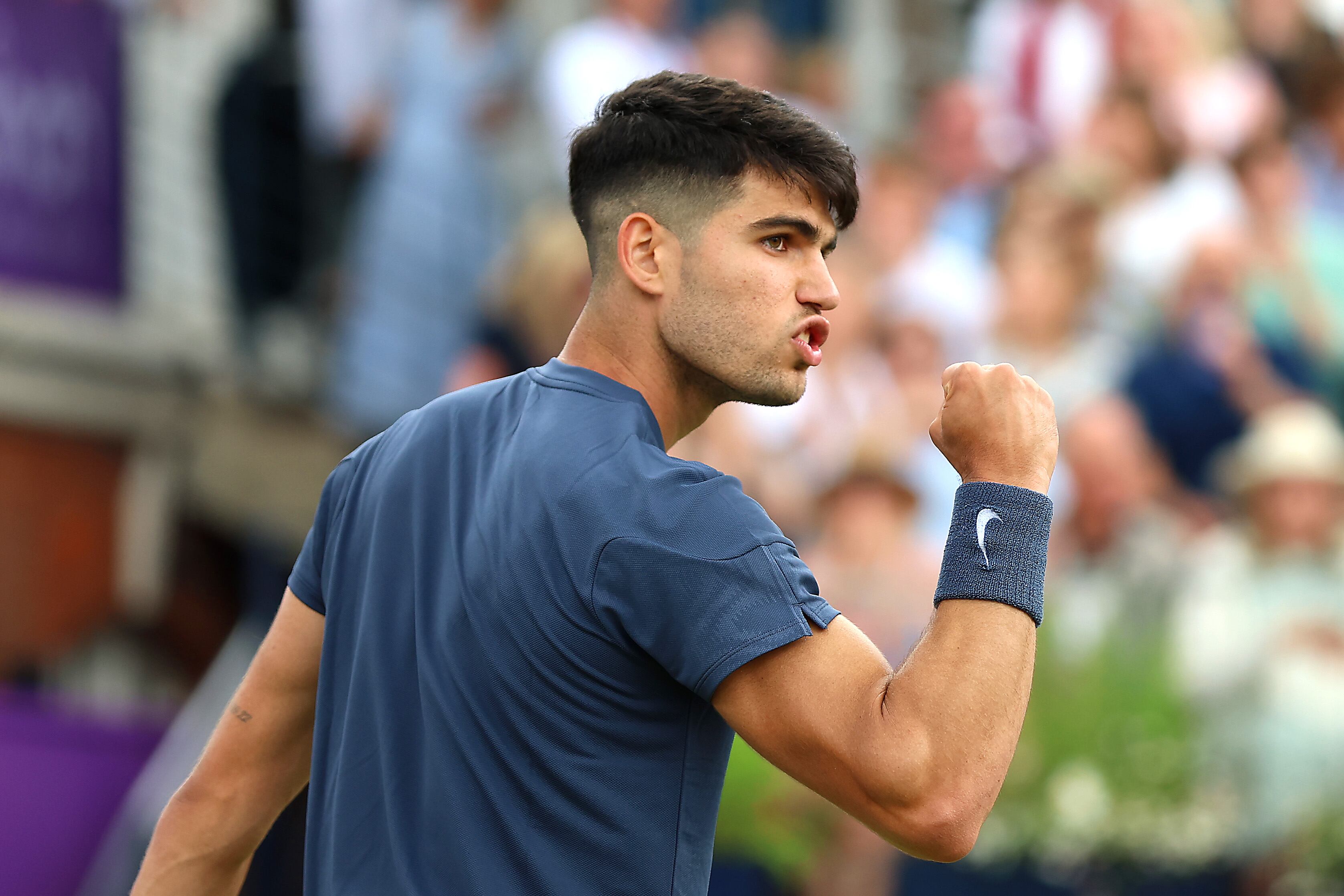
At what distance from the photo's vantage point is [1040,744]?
20.6ft

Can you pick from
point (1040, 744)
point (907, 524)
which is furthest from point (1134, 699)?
point (907, 524)

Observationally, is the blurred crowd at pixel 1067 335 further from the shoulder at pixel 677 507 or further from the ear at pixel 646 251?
the shoulder at pixel 677 507

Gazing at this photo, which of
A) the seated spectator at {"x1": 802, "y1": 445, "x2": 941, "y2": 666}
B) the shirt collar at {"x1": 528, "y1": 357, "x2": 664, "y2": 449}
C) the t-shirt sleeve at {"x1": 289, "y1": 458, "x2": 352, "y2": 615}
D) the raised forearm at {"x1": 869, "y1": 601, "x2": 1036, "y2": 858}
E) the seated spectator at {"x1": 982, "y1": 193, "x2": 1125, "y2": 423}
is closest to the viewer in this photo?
the raised forearm at {"x1": 869, "y1": 601, "x2": 1036, "y2": 858}

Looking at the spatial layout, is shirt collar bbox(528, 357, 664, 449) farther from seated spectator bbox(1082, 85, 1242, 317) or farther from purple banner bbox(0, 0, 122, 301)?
purple banner bbox(0, 0, 122, 301)

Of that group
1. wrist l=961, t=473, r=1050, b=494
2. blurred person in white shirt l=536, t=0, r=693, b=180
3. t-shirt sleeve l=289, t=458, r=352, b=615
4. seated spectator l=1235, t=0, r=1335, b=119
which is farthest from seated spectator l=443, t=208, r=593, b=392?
wrist l=961, t=473, r=1050, b=494

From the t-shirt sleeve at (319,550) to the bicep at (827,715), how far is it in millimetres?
668

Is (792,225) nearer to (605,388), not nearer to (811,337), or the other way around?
(811,337)

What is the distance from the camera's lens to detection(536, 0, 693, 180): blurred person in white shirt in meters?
→ 7.74

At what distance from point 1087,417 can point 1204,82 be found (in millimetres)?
1896

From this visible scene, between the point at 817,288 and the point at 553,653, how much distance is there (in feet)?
1.83

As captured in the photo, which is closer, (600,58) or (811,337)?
A: (811,337)

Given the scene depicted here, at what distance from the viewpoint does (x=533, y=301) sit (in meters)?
7.32

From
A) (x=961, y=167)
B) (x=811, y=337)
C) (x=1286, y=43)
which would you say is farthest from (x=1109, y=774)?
(x=811, y=337)

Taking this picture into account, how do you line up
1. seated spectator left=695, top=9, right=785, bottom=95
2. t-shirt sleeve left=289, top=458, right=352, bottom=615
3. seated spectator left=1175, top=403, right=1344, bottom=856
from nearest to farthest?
t-shirt sleeve left=289, top=458, right=352, bottom=615, seated spectator left=1175, top=403, right=1344, bottom=856, seated spectator left=695, top=9, right=785, bottom=95
